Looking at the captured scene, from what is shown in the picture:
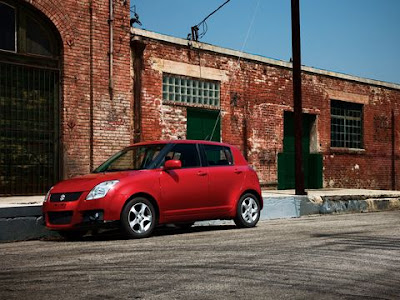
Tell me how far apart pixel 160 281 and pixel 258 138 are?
1411 cm

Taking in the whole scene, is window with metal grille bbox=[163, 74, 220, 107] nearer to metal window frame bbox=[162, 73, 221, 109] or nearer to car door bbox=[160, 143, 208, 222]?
metal window frame bbox=[162, 73, 221, 109]

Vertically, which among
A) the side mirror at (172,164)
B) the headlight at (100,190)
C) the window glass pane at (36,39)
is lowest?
the headlight at (100,190)

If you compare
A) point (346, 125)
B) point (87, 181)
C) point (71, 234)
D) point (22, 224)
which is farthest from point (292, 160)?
point (87, 181)

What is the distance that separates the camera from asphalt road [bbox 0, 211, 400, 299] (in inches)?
187

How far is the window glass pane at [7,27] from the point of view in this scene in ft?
43.2

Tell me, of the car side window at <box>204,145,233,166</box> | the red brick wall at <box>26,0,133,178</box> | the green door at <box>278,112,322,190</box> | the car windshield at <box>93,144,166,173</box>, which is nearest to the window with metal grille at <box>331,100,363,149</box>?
the green door at <box>278,112,322,190</box>

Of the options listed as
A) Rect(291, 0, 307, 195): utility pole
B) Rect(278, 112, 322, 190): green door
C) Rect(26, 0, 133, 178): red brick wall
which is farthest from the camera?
Rect(278, 112, 322, 190): green door

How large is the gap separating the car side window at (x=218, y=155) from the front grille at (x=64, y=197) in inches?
100

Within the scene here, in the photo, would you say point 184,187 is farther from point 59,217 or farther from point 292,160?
point 292,160

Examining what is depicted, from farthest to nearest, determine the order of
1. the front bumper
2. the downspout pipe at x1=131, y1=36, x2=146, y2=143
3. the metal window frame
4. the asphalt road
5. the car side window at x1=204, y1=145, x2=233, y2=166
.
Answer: the metal window frame → the downspout pipe at x1=131, y1=36, x2=146, y2=143 → the car side window at x1=204, y1=145, x2=233, y2=166 → the front bumper → the asphalt road

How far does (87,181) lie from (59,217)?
714mm

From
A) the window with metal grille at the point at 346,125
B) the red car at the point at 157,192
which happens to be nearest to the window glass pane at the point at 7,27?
the red car at the point at 157,192

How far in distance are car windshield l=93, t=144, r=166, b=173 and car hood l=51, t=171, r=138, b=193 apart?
1.19 ft

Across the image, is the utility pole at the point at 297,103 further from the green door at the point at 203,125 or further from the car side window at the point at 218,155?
the car side window at the point at 218,155
